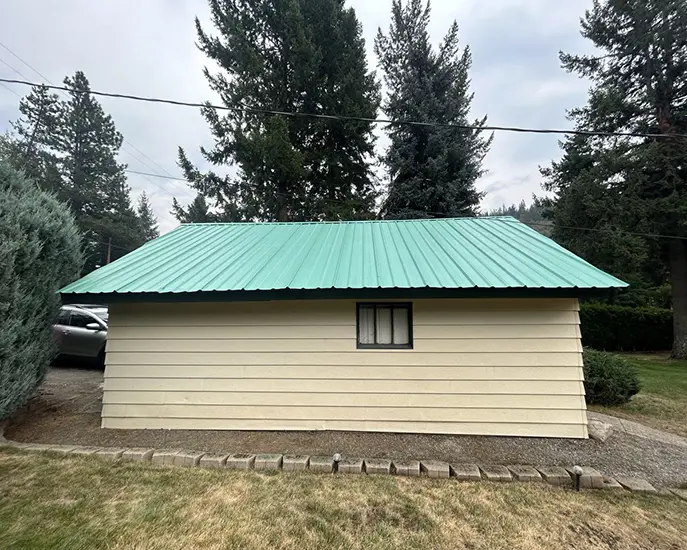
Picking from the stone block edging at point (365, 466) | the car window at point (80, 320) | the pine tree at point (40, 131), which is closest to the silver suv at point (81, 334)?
the car window at point (80, 320)

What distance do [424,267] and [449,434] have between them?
2.27 m

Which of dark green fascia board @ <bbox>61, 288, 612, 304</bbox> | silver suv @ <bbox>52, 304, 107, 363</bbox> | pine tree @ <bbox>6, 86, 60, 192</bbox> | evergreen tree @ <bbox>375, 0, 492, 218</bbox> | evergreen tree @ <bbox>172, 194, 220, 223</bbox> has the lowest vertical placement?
silver suv @ <bbox>52, 304, 107, 363</bbox>

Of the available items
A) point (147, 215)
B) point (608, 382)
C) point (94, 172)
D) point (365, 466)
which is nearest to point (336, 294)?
point (365, 466)

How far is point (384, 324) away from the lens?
183 inches

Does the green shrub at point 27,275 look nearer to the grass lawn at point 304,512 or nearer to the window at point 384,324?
the grass lawn at point 304,512

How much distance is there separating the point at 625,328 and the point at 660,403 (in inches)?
391

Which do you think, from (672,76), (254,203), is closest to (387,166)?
(254,203)

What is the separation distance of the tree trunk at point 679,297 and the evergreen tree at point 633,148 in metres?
0.03

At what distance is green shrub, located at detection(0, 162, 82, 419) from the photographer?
3939 mm

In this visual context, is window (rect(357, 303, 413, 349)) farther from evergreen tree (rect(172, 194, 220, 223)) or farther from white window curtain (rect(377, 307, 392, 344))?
evergreen tree (rect(172, 194, 220, 223))

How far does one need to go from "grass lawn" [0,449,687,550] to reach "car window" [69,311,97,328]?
5.42 meters

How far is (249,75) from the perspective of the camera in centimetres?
1323

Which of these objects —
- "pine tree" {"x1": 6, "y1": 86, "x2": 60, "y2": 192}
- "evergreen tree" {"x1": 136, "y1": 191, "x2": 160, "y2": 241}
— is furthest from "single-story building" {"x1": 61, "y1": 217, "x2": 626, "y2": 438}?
"evergreen tree" {"x1": 136, "y1": 191, "x2": 160, "y2": 241}

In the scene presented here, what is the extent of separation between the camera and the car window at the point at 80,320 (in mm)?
8031
